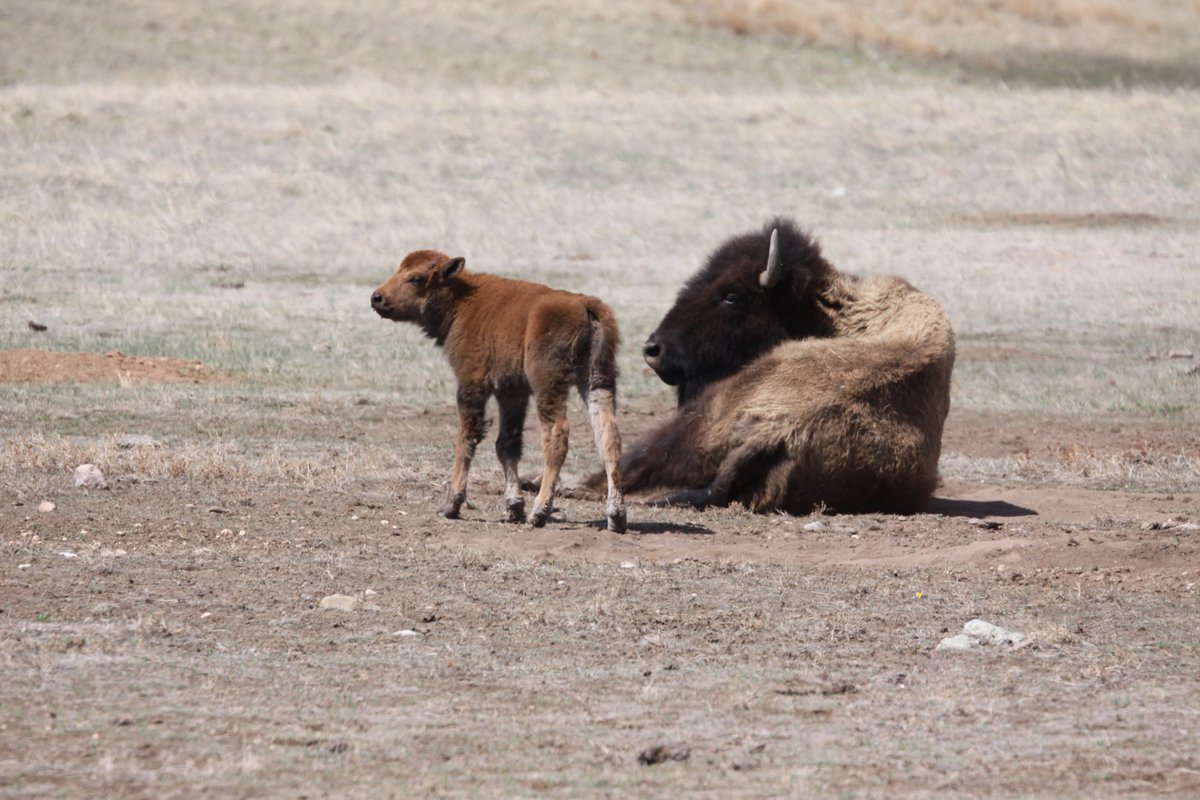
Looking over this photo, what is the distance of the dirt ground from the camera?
4.98m

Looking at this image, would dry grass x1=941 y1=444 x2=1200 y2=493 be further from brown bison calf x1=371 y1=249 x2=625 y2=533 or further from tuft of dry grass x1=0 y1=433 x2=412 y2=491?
tuft of dry grass x1=0 y1=433 x2=412 y2=491

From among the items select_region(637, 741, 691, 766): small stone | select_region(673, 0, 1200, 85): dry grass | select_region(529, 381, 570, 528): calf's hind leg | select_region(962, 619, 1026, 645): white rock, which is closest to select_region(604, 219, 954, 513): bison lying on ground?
select_region(529, 381, 570, 528): calf's hind leg

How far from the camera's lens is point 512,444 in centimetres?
926

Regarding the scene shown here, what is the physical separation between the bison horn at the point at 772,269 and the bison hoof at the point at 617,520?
8.17 ft

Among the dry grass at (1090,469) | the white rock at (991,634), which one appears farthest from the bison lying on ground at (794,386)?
the white rock at (991,634)

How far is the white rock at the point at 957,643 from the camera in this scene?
6555 mm

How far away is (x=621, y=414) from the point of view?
14258mm

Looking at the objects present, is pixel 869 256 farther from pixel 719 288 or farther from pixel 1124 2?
pixel 1124 2

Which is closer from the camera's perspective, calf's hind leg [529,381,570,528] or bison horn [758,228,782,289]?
calf's hind leg [529,381,570,528]

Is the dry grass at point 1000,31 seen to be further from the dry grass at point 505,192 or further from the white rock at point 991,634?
the white rock at point 991,634

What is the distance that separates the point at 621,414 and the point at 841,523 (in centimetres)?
485

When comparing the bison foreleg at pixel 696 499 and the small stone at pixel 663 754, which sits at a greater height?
the small stone at pixel 663 754

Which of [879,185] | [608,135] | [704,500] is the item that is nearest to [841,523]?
[704,500]

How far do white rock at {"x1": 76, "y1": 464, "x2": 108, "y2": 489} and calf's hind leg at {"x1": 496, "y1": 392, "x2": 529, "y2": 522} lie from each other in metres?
2.32
